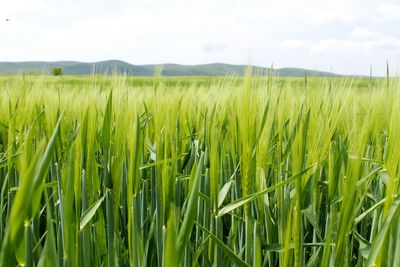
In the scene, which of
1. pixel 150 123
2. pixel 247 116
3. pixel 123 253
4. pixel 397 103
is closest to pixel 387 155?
pixel 397 103

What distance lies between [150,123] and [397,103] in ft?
1.84

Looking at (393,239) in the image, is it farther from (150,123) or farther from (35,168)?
(150,123)

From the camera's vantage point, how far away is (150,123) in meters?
1.04

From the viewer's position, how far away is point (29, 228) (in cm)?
48

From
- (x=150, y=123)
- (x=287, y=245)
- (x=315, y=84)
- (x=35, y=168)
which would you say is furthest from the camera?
(x=150, y=123)

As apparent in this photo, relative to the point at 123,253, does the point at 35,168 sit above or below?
above

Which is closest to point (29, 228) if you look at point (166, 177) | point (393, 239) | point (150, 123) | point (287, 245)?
point (166, 177)

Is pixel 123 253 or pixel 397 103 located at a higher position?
pixel 397 103

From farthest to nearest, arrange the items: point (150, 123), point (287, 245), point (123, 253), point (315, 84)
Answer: point (150, 123) < point (315, 84) < point (123, 253) < point (287, 245)

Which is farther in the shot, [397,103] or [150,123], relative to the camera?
[150,123]

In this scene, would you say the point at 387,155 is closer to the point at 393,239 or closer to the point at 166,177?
the point at 393,239

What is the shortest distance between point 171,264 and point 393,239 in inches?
12.3

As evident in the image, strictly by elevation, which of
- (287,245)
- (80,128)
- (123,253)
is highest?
(80,128)

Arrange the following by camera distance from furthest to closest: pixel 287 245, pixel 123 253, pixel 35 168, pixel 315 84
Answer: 1. pixel 315 84
2. pixel 123 253
3. pixel 287 245
4. pixel 35 168
